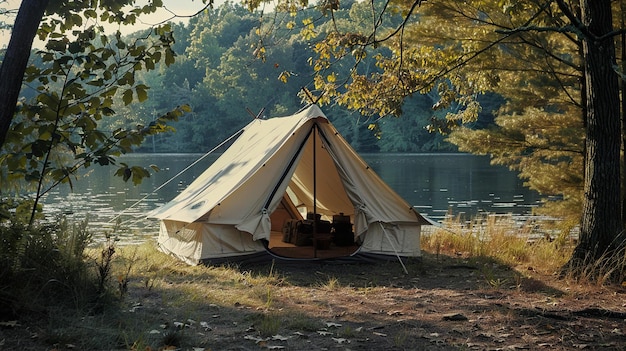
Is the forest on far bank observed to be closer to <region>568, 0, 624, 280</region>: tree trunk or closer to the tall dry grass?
the tall dry grass

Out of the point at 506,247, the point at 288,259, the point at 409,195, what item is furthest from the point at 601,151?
the point at 409,195

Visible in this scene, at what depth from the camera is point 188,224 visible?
30.1ft

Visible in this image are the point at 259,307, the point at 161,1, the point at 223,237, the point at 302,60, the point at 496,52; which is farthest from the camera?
the point at 302,60

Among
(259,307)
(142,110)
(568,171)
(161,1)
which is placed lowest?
(259,307)

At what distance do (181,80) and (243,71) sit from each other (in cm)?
1116

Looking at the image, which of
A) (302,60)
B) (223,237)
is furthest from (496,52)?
(302,60)

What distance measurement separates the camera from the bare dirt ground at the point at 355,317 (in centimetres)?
477

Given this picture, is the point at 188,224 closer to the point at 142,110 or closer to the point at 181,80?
the point at 142,110

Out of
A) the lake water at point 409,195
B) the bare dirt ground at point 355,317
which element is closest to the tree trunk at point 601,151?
the bare dirt ground at point 355,317

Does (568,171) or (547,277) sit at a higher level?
(568,171)

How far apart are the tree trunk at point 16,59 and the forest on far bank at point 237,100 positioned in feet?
154

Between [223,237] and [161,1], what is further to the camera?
[223,237]

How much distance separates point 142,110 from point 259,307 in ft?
201

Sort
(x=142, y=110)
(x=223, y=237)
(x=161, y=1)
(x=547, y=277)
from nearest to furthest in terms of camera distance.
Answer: (x=161, y=1)
(x=547, y=277)
(x=223, y=237)
(x=142, y=110)
